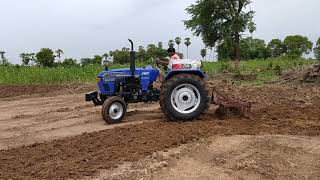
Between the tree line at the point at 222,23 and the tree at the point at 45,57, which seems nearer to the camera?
the tree line at the point at 222,23

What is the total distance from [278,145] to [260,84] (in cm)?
876

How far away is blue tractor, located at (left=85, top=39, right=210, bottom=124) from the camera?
8602 mm

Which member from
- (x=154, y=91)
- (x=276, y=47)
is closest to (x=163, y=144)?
(x=154, y=91)

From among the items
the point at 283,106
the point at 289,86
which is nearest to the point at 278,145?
the point at 283,106

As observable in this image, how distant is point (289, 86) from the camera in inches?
547

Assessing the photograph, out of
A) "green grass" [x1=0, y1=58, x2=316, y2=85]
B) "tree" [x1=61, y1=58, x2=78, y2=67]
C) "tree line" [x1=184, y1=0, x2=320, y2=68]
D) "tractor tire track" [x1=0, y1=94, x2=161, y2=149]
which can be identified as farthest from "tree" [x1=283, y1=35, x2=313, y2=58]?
"tractor tire track" [x1=0, y1=94, x2=161, y2=149]

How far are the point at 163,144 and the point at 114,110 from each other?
247 centimetres

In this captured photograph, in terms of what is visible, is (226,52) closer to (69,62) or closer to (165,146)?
(69,62)

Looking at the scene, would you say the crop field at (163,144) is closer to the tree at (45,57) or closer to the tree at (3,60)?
the tree at (3,60)

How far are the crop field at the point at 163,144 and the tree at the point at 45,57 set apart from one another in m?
32.6

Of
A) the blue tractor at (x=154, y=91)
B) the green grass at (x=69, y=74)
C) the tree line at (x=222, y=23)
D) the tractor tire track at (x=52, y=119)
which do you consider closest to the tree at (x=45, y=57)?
the tree line at (x=222, y=23)

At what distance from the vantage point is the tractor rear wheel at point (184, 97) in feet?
28.1

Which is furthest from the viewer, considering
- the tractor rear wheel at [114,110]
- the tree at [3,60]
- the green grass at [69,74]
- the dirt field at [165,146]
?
the tree at [3,60]

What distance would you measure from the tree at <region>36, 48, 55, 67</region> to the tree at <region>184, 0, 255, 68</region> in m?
15.7
